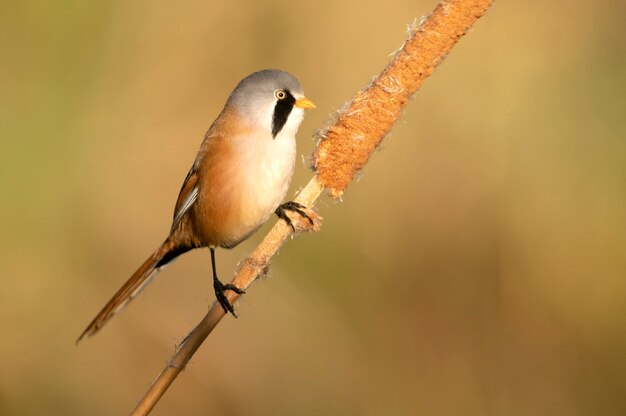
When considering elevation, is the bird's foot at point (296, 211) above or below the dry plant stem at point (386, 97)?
below

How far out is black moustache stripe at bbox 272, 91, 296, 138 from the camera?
316 cm

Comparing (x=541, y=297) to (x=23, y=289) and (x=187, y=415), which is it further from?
(x=23, y=289)

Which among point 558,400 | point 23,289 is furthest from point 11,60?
point 558,400

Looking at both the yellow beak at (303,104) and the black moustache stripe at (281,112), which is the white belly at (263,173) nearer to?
the black moustache stripe at (281,112)

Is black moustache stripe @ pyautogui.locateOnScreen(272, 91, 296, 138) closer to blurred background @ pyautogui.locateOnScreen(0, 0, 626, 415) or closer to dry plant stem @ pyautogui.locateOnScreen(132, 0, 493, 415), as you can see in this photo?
dry plant stem @ pyautogui.locateOnScreen(132, 0, 493, 415)

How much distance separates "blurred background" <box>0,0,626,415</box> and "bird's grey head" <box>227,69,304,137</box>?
1.36 meters

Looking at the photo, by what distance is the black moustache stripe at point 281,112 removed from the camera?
10.4ft

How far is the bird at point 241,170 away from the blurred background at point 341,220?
4.00 ft

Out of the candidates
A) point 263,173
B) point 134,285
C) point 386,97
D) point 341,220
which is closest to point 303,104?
point 263,173

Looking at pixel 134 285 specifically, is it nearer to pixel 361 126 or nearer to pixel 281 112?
pixel 281 112

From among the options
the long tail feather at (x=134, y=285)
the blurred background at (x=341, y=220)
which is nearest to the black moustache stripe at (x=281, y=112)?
the long tail feather at (x=134, y=285)

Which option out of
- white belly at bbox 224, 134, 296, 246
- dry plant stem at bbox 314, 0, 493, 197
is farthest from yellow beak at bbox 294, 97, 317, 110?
dry plant stem at bbox 314, 0, 493, 197

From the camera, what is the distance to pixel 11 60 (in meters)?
4.68

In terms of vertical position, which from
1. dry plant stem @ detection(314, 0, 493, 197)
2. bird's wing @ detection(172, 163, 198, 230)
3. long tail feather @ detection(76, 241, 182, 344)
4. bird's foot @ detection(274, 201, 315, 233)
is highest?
dry plant stem @ detection(314, 0, 493, 197)
